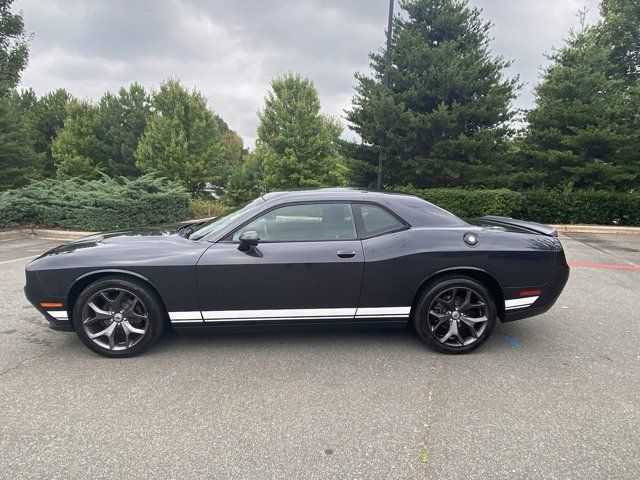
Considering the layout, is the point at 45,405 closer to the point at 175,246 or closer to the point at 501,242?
the point at 175,246

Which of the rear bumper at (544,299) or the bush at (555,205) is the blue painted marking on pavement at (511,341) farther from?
the bush at (555,205)

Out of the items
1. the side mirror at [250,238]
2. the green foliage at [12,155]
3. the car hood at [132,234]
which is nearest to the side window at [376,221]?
the side mirror at [250,238]

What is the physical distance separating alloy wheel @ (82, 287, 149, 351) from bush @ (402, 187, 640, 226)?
A: 34.6 ft

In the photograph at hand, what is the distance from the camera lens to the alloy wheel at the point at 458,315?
3.32m

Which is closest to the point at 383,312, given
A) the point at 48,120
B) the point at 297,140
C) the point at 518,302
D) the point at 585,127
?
the point at 518,302

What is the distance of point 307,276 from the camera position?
3188 mm

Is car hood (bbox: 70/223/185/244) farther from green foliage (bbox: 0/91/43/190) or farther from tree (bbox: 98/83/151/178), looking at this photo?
tree (bbox: 98/83/151/178)

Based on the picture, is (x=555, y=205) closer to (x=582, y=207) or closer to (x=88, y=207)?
(x=582, y=207)

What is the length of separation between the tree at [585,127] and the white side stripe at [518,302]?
11.6m

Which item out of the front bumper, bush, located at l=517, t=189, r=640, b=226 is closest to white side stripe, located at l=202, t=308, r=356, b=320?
the front bumper

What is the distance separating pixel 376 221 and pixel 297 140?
15781 mm

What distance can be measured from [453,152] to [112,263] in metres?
13.2

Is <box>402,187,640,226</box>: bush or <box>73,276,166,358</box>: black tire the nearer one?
<box>73,276,166,358</box>: black tire

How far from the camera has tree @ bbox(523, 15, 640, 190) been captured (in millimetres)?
12945
